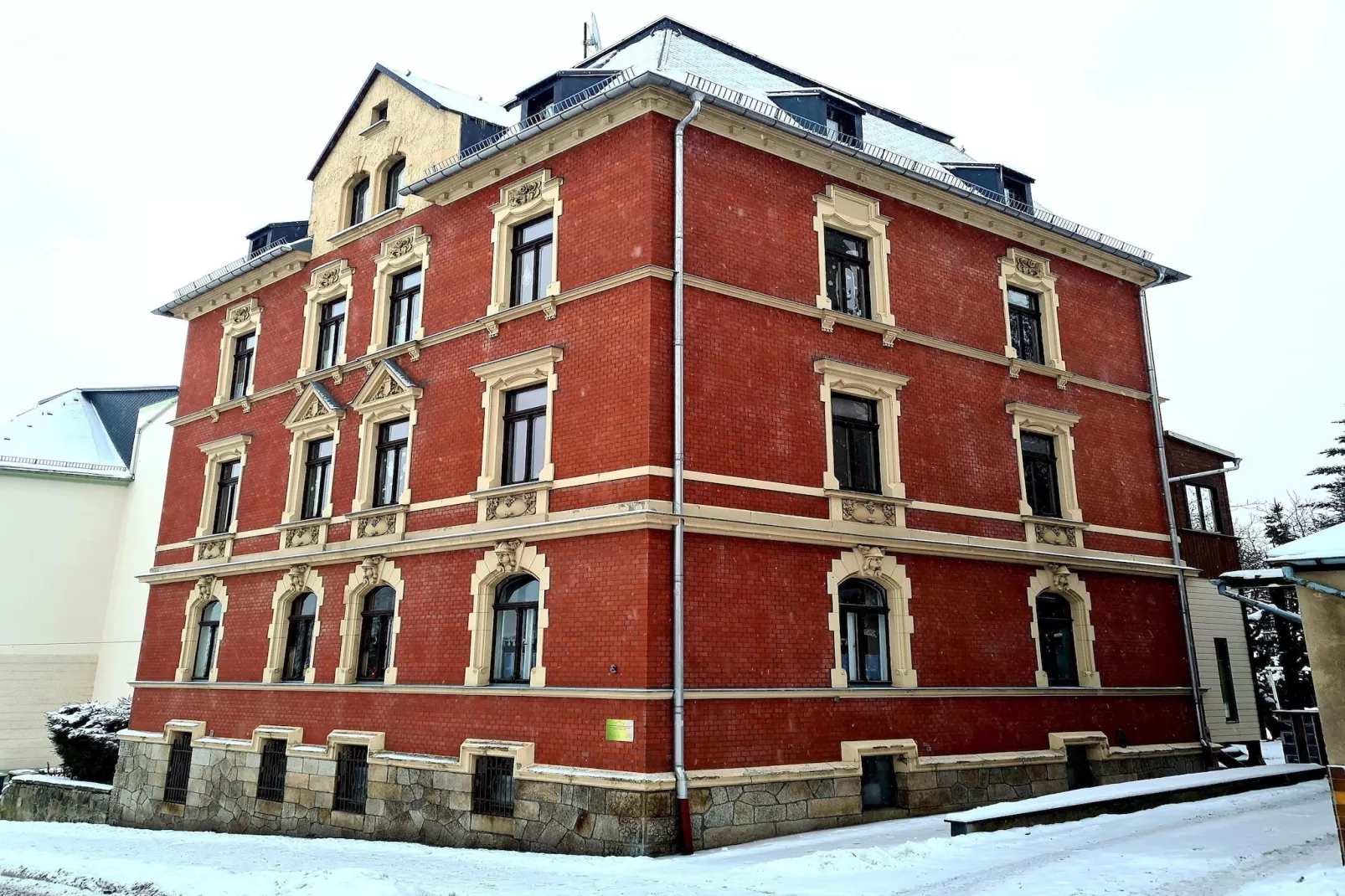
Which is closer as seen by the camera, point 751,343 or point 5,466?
point 751,343

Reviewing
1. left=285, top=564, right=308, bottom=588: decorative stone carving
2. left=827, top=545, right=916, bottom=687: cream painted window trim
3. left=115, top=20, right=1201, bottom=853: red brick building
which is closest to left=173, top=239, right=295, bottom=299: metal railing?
left=115, top=20, right=1201, bottom=853: red brick building

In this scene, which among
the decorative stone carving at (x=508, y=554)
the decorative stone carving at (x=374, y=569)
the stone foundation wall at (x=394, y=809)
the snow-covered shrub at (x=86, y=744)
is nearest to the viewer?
the stone foundation wall at (x=394, y=809)

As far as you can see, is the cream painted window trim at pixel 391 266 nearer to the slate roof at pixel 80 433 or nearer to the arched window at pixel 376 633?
the arched window at pixel 376 633

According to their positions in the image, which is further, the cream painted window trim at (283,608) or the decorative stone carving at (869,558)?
the cream painted window trim at (283,608)

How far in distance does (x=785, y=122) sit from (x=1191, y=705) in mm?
15521

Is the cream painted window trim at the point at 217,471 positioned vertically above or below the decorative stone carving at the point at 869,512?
above

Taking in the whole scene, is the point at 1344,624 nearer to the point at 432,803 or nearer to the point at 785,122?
the point at 785,122

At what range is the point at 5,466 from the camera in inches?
1383

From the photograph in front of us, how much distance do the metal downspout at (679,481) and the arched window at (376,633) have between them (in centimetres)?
680

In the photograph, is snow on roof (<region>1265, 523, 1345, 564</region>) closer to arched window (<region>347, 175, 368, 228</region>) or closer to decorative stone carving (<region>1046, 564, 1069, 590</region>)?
decorative stone carving (<region>1046, 564, 1069, 590</region>)

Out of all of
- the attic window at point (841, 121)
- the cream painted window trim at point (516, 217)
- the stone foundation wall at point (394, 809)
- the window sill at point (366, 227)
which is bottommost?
the stone foundation wall at point (394, 809)

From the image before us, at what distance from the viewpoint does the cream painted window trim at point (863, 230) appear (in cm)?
1839

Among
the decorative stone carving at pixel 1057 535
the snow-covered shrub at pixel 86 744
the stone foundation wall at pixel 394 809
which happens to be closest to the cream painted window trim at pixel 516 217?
the stone foundation wall at pixel 394 809

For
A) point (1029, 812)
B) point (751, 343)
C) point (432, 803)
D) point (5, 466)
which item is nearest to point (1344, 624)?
point (1029, 812)
